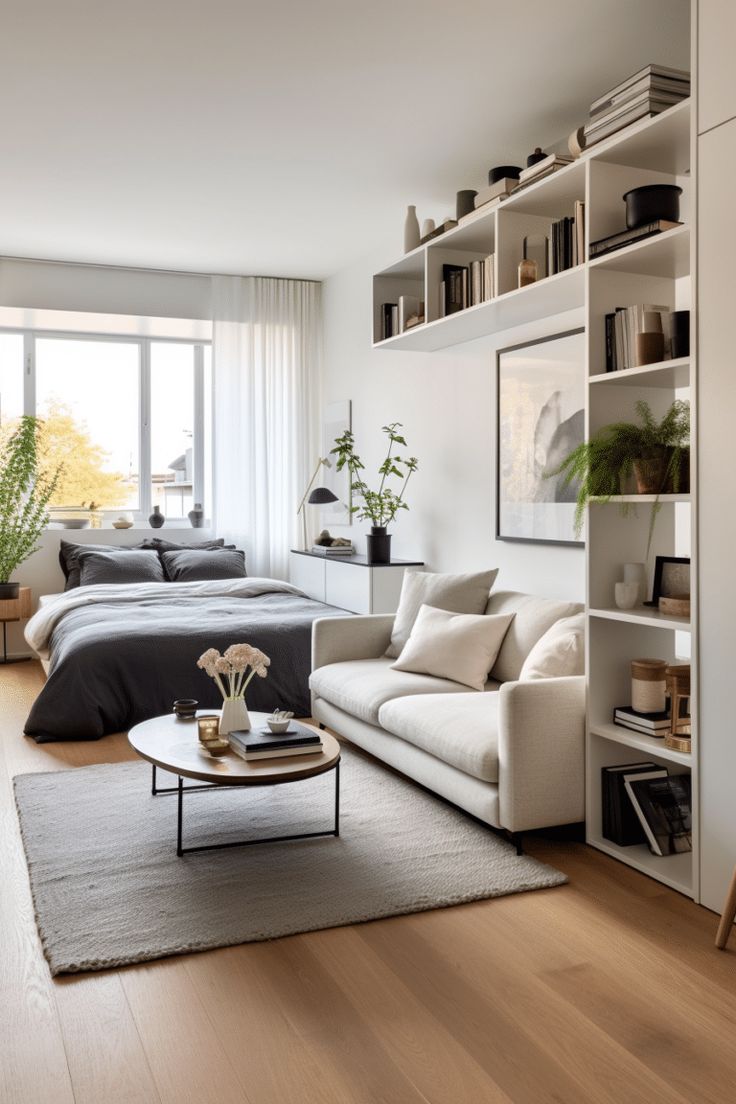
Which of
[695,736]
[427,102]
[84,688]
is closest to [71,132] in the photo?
[427,102]

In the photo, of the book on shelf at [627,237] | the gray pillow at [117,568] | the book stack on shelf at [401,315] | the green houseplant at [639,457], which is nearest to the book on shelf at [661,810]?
the green houseplant at [639,457]

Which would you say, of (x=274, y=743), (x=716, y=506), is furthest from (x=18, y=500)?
(x=716, y=506)

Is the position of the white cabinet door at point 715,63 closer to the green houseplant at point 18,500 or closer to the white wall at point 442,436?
the white wall at point 442,436

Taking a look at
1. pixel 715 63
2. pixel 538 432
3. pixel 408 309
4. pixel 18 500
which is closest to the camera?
pixel 715 63

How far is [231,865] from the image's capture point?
3064 millimetres

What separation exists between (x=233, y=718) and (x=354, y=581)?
2.55 metres

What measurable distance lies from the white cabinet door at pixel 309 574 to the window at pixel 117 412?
1.16 meters

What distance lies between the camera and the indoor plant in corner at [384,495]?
5.75m

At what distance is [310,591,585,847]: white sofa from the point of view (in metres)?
3.06

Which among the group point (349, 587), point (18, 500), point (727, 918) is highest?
point (18, 500)

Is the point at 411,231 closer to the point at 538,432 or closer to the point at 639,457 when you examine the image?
the point at 538,432

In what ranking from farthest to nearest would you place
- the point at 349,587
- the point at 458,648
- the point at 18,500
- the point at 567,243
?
the point at 18,500 → the point at 349,587 → the point at 458,648 → the point at 567,243

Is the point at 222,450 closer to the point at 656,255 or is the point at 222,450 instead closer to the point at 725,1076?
the point at 656,255

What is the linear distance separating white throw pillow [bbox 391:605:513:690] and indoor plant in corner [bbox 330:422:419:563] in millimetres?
1539
